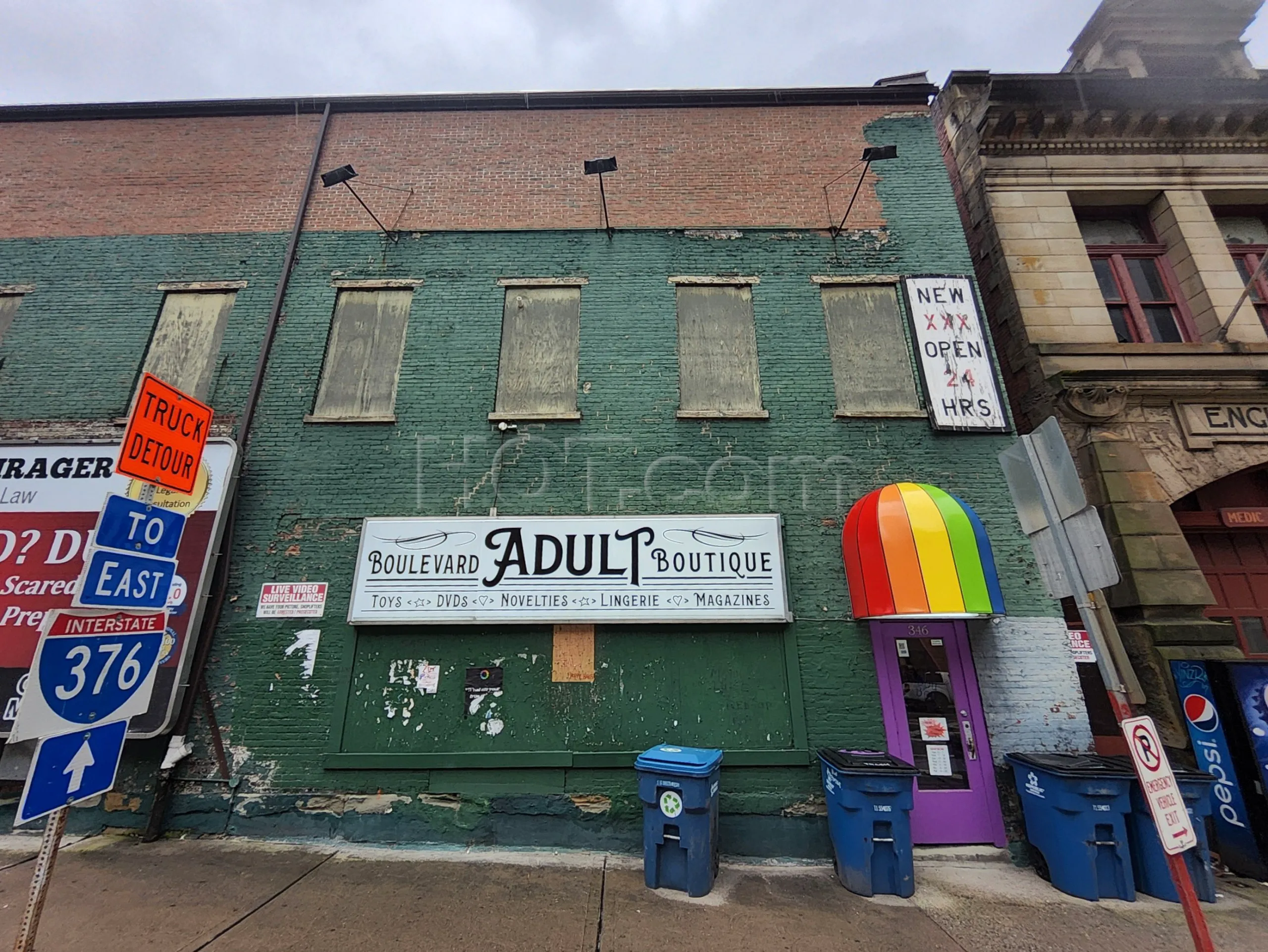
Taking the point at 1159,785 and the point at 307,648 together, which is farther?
the point at 307,648

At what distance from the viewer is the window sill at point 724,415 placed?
732 cm

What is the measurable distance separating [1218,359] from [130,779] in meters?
15.3

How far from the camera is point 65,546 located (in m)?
6.48

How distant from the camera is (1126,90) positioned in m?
8.99

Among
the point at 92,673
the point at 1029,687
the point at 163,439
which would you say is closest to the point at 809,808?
the point at 1029,687

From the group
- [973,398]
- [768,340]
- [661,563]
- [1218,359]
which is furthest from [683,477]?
[1218,359]

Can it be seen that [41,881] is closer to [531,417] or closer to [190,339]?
[531,417]

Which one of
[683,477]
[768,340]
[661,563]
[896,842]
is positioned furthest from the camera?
[768,340]

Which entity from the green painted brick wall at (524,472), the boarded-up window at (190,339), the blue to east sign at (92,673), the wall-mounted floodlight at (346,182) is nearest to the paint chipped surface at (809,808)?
the green painted brick wall at (524,472)

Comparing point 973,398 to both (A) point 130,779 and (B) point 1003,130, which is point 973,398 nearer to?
(B) point 1003,130

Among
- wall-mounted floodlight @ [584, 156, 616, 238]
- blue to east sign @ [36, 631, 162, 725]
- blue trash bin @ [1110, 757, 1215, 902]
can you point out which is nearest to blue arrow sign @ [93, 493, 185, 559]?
blue to east sign @ [36, 631, 162, 725]

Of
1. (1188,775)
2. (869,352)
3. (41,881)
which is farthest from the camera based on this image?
(869,352)

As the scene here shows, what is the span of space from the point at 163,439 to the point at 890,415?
7975mm

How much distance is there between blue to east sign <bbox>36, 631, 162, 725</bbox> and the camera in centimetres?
314
